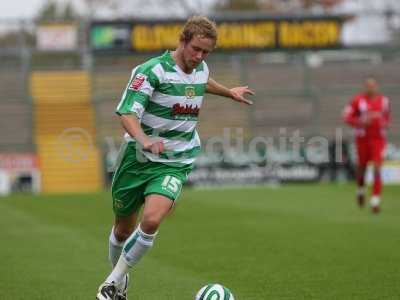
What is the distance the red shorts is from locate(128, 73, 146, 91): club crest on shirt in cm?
1119

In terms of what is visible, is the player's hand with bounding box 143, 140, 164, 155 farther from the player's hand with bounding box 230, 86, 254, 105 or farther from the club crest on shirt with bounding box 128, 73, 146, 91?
the player's hand with bounding box 230, 86, 254, 105

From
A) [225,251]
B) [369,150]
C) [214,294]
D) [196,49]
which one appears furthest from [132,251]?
[369,150]

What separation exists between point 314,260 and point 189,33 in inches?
156

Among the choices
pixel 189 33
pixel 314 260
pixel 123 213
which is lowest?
pixel 314 260

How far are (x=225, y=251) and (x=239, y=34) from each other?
20.8m

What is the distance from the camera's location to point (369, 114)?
18.2 metres

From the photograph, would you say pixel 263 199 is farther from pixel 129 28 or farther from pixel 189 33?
pixel 189 33

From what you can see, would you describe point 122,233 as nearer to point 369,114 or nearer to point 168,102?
point 168,102

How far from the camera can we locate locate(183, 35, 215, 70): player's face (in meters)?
7.28

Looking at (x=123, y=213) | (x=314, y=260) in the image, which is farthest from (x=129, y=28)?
(x=123, y=213)

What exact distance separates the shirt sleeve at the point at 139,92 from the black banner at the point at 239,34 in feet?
77.9

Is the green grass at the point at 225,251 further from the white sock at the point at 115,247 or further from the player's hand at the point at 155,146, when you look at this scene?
the player's hand at the point at 155,146

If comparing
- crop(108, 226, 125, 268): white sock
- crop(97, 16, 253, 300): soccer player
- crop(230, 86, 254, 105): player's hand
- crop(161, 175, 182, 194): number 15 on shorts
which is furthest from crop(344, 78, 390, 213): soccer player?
crop(161, 175, 182, 194): number 15 on shorts

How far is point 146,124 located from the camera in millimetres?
7594
